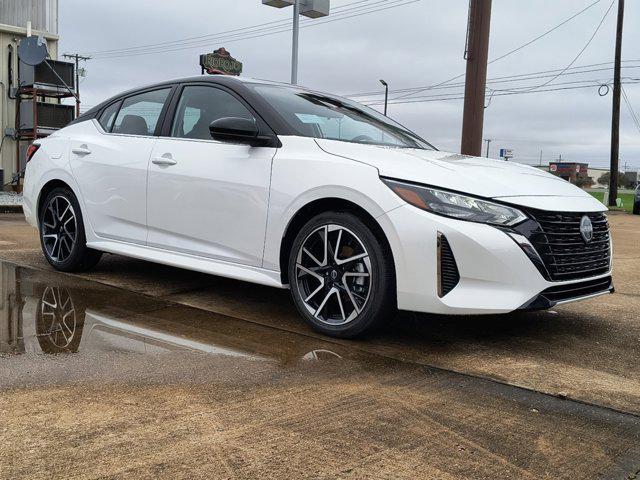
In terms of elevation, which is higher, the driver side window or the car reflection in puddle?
the driver side window

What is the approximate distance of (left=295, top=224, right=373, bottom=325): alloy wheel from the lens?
3740 mm

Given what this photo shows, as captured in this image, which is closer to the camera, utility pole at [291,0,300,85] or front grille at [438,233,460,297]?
front grille at [438,233,460,297]

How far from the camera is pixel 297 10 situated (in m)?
11.7

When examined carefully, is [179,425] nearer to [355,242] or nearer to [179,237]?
[355,242]

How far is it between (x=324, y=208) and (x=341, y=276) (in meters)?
0.43

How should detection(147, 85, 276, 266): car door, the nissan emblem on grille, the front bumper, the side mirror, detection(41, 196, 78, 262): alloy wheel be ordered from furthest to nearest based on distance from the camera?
detection(41, 196, 78, 262): alloy wheel, detection(147, 85, 276, 266): car door, the side mirror, the nissan emblem on grille, the front bumper

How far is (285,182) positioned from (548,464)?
2.28 meters

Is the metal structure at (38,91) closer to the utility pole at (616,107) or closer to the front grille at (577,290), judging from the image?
the front grille at (577,290)

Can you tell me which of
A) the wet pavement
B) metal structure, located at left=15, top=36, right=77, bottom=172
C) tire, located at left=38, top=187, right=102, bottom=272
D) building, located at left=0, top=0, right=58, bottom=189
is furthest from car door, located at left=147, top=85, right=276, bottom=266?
building, located at left=0, top=0, right=58, bottom=189

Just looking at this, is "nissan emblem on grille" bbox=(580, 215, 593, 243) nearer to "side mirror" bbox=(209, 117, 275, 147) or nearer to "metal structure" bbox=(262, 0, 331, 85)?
"side mirror" bbox=(209, 117, 275, 147)

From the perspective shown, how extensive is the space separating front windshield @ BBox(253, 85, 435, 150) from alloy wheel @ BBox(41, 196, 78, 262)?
2.13 m

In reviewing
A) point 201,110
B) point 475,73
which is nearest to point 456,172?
point 201,110

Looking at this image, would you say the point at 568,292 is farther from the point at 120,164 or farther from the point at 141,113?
the point at 141,113

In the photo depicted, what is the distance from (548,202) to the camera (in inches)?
146
